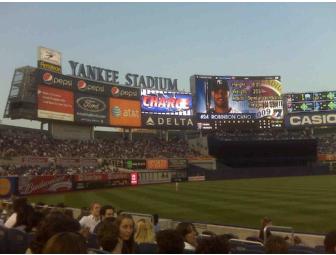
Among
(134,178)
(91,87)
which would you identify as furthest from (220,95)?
(134,178)

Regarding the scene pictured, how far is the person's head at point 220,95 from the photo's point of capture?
7606 centimetres

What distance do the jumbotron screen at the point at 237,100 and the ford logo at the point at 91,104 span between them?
18668mm

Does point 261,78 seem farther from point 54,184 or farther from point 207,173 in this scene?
point 54,184

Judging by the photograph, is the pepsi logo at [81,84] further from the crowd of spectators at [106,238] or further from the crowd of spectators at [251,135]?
the crowd of spectators at [106,238]

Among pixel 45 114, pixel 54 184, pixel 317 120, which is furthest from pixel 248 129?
pixel 54 184

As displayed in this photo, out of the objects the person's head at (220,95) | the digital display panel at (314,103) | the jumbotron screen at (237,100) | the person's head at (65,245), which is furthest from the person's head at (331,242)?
the digital display panel at (314,103)

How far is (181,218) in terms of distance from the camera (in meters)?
22.4

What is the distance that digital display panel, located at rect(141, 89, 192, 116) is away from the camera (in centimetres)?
7281

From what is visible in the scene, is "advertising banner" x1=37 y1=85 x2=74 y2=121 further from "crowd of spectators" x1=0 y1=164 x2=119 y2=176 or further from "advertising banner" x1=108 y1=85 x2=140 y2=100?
"crowd of spectators" x1=0 y1=164 x2=119 y2=176

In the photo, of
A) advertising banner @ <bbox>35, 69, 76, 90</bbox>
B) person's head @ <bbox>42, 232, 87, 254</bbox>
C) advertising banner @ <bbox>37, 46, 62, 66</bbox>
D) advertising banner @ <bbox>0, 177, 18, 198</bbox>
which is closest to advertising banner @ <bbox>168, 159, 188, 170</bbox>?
advertising banner @ <bbox>35, 69, 76, 90</bbox>

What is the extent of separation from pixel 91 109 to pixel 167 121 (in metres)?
15.5

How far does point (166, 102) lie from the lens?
74.9 metres

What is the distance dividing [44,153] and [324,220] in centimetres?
4268

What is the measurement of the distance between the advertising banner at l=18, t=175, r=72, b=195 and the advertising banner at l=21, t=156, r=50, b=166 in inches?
345
